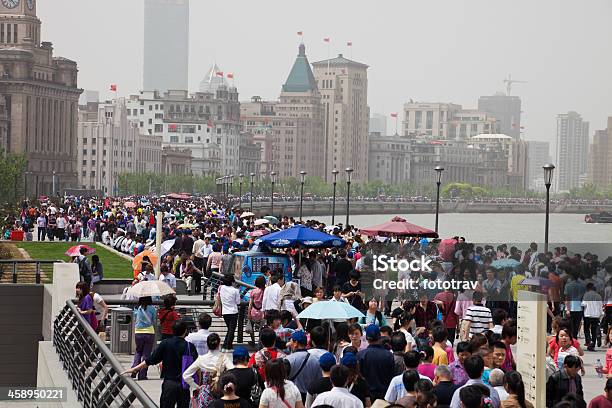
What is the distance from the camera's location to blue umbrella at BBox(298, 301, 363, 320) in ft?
47.7

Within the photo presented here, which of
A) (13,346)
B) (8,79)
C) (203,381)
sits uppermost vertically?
(8,79)

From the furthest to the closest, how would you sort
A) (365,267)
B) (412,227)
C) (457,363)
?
(412,227), (365,267), (457,363)

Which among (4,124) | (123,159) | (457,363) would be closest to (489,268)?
(457,363)

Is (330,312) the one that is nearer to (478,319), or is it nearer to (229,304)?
(478,319)

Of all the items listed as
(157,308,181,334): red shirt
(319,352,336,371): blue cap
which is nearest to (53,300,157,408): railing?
(157,308,181,334): red shirt

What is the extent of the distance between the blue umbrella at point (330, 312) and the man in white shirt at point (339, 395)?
4.34m

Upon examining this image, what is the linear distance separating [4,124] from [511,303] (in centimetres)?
13612

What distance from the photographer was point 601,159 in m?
137

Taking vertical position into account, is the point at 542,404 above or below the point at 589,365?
above

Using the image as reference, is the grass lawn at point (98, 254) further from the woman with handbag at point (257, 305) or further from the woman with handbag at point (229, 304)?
the woman with handbag at point (257, 305)

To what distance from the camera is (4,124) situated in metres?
148

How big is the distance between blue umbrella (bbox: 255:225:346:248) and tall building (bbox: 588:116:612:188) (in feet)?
241

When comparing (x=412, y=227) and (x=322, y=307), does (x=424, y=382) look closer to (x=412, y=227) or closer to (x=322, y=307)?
(x=322, y=307)

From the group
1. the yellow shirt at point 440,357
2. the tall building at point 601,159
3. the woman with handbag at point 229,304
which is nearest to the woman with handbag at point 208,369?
the yellow shirt at point 440,357
